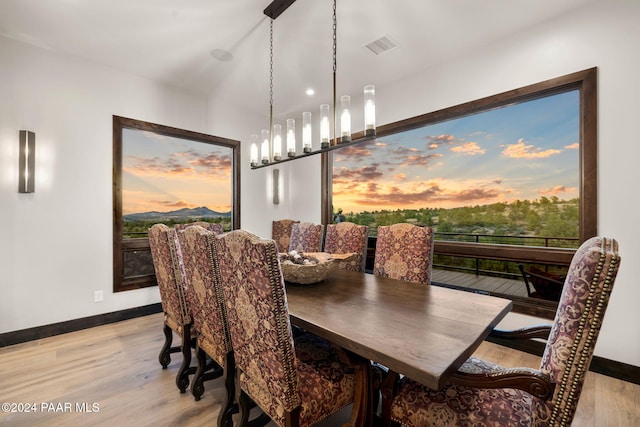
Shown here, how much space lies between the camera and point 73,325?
2.99 metres

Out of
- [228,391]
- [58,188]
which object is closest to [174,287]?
[228,391]

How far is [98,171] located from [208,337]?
8.82 feet

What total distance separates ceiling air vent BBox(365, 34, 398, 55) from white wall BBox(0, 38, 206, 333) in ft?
9.39

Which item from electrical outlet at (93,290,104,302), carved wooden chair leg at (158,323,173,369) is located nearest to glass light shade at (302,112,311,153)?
carved wooden chair leg at (158,323,173,369)

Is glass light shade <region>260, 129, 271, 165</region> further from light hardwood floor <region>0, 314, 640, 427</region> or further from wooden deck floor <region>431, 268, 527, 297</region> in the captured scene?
wooden deck floor <region>431, 268, 527, 297</region>

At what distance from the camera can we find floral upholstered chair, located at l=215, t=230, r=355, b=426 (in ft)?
3.41

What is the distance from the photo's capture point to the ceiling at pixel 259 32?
234cm

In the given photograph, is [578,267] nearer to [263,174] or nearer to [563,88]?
[563,88]

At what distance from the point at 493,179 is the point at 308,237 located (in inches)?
96.1

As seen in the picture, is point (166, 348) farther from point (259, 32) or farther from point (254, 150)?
point (259, 32)

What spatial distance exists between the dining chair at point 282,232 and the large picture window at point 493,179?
67 centimetres

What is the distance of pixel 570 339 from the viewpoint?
85 cm

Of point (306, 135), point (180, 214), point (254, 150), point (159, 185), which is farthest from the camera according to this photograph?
point (180, 214)

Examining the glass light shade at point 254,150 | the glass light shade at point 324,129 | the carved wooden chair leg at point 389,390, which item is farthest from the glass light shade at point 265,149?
the carved wooden chair leg at point 389,390
